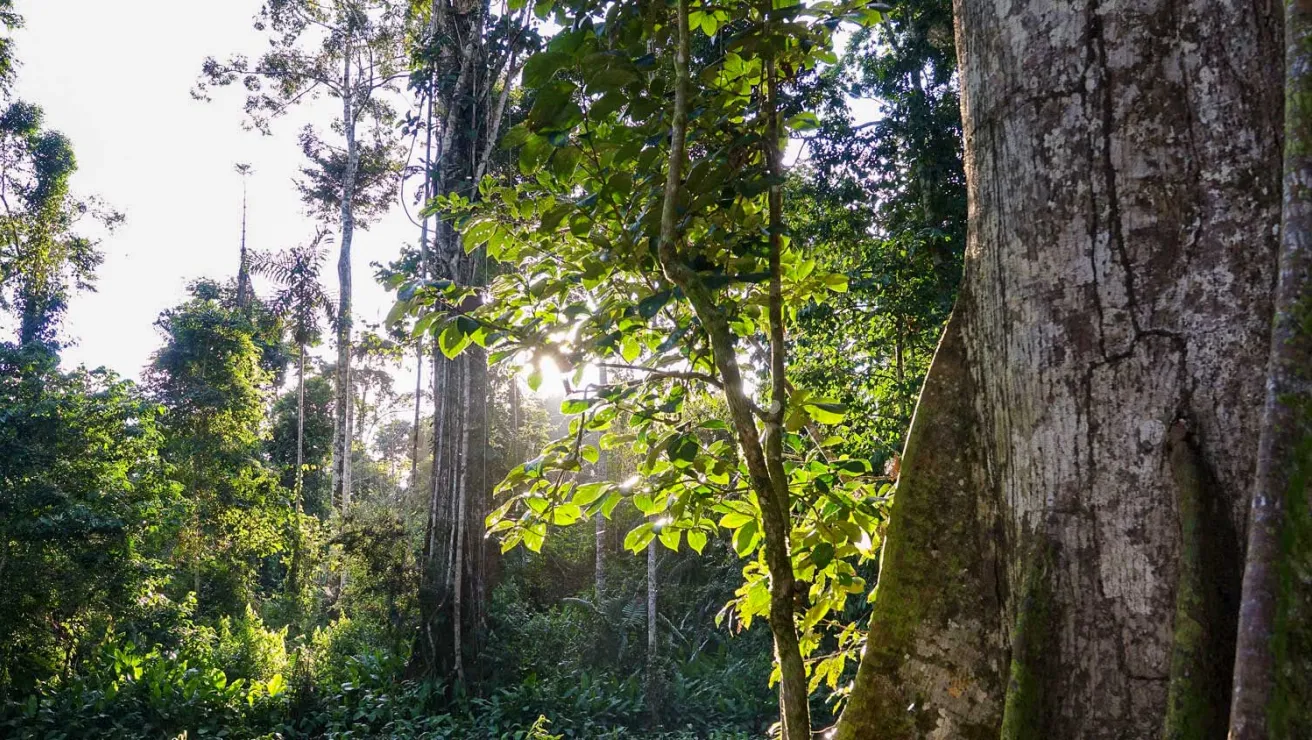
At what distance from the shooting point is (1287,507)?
2.41 ft

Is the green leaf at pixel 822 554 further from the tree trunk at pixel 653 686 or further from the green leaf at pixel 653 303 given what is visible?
the tree trunk at pixel 653 686

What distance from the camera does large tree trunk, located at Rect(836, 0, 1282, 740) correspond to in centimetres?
83

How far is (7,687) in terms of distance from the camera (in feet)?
21.5

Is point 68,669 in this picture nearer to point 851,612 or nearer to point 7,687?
point 7,687

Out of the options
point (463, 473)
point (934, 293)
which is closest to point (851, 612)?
point (934, 293)

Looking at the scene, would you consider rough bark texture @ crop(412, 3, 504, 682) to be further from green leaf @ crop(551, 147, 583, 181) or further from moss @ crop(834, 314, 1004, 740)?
moss @ crop(834, 314, 1004, 740)

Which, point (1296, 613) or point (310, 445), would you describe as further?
point (310, 445)

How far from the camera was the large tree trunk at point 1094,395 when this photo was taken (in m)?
0.83

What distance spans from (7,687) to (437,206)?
25.2 feet

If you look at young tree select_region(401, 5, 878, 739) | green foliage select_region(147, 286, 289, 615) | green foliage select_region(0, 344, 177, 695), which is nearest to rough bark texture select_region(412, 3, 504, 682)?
green foliage select_region(0, 344, 177, 695)

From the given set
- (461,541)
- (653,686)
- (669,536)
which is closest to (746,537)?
(669,536)

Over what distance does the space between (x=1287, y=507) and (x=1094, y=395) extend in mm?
215

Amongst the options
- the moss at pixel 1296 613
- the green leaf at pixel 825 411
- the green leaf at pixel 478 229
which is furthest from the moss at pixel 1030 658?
the green leaf at pixel 478 229

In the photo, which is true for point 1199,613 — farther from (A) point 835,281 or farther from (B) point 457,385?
(B) point 457,385
